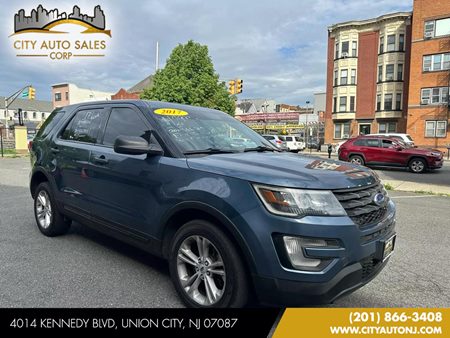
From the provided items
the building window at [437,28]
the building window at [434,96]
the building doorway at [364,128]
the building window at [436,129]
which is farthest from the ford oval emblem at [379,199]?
the building doorway at [364,128]

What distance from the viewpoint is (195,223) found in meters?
2.83

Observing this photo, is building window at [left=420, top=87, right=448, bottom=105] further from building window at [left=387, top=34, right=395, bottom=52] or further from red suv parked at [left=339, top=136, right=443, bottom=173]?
red suv parked at [left=339, top=136, right=443, bottom=173]

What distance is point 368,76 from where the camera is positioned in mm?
36250

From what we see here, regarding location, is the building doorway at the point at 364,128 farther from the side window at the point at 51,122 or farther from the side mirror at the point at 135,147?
the side mirror at the point at 135,147

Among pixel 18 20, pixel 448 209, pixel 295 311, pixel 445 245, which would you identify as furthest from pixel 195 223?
pixel 18 20

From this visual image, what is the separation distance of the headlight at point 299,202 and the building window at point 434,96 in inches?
1338

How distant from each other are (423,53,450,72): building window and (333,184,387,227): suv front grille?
3443cm

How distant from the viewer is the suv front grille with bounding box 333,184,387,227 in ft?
8.33

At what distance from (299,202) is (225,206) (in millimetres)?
537

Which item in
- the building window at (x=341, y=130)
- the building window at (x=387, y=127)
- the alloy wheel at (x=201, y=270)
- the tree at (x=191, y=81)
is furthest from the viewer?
the building window at (x=341, y=130)

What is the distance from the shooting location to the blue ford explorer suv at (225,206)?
2.39m

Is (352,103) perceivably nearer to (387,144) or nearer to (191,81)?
(191,81)

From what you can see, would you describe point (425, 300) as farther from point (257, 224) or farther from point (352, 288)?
point (257, 224)

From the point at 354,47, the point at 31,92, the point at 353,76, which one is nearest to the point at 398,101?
the point at 353,76
